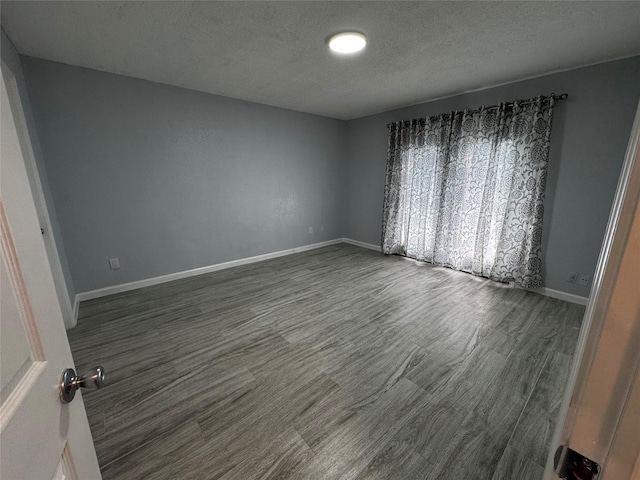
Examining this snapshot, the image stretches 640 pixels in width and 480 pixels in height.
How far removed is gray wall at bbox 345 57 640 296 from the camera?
2324 millimetres

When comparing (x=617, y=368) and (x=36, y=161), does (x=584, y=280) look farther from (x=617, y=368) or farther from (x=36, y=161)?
(x=36, y=161)

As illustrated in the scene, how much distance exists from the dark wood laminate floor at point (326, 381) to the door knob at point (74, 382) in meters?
0.95

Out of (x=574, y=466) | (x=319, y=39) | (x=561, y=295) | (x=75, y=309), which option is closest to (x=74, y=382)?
(x=574, y=466)

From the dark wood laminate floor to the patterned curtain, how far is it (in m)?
0.63

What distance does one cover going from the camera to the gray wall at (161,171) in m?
2.50

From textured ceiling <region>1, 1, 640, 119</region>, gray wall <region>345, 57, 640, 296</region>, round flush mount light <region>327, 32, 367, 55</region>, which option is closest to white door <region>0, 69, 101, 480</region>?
textured ceiling <region>1, 1, 640, 119</region>

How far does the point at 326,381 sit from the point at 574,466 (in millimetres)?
1472

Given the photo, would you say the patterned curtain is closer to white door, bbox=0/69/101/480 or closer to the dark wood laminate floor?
the dark wood laminate floor

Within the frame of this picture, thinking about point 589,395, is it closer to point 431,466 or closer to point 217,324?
point 431,466

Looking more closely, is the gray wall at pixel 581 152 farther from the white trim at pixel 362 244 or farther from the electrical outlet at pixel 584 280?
the white trim at pixel 362 244

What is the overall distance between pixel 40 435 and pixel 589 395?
34.2 inches

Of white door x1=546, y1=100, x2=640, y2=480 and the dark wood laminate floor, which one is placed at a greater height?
white door x1=546, y1=100, x2=640, y2=480

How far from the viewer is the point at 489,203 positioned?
124 inches

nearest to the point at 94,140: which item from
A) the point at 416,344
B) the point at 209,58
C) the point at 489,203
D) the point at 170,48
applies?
the point at 170,48
